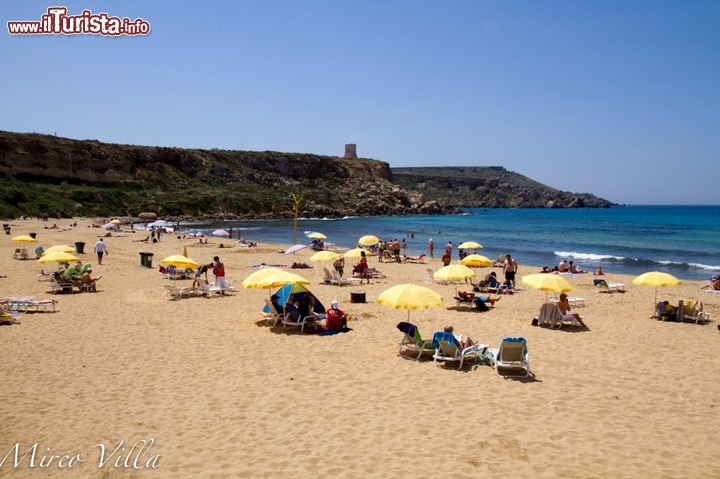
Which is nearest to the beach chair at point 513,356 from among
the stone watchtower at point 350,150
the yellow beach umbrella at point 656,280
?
the yellow beach umbrella at point 656,280

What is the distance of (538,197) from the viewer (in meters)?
169

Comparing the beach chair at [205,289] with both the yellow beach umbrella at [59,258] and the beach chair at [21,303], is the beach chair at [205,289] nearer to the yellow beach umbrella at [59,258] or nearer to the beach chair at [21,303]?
the beach chair at [21,303]

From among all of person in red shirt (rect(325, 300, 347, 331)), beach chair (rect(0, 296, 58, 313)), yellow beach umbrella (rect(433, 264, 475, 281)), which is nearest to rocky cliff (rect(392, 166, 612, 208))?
yellow beach umbrella (rect(433, 264, 475, 281))

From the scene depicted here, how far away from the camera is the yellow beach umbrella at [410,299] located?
9.78 metres

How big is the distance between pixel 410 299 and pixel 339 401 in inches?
126

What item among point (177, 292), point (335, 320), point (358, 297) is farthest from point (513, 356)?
point (177, 292)

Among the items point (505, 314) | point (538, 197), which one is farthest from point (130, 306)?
point (538, 197)

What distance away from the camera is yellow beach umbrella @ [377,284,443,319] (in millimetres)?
9781

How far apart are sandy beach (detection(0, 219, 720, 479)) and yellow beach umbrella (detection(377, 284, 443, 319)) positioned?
3.02ft

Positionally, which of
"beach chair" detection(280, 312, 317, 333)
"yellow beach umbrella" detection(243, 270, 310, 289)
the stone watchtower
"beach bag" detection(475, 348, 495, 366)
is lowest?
"beach bag" detection(475, 348, 495, 366)

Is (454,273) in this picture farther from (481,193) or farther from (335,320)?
(481,193)

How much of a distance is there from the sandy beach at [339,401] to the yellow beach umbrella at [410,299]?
92 centimetres

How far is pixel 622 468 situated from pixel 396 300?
513cm

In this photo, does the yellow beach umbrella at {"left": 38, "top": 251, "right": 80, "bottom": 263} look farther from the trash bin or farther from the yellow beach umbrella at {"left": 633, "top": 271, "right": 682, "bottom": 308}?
the yellow beach umbrella at {"left": 633, "top": 271, "right": 682, "bottom": 308}
